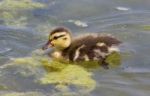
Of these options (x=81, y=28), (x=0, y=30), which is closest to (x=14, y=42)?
(x=0, y=30)

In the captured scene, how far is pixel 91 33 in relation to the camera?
581 centimetres

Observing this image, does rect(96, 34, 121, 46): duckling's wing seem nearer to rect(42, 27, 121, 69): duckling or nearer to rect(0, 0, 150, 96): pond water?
rect(42, 27, 121, 69): duckling

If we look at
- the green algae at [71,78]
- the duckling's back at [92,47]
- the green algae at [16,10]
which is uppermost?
the green algae at [16,10]

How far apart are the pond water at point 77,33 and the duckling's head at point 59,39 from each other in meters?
0.22

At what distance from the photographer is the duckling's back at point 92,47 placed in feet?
→ 17.8

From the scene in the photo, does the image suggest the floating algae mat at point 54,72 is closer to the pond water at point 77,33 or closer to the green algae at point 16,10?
the pond water at point 77,33

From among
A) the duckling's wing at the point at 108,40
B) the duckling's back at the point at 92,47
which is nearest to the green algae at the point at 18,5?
the duckling's back at the point at 92,47

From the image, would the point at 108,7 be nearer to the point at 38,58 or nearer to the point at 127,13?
the point at 127,13

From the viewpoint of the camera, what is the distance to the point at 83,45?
213 inches

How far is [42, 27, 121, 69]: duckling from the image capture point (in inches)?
213

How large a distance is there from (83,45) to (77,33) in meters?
0.64

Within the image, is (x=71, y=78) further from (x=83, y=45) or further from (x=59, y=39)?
(x=59, y=39)

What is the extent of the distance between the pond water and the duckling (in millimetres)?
206

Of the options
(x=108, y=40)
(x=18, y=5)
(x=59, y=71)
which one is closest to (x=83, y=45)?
(x=108, y=40)
